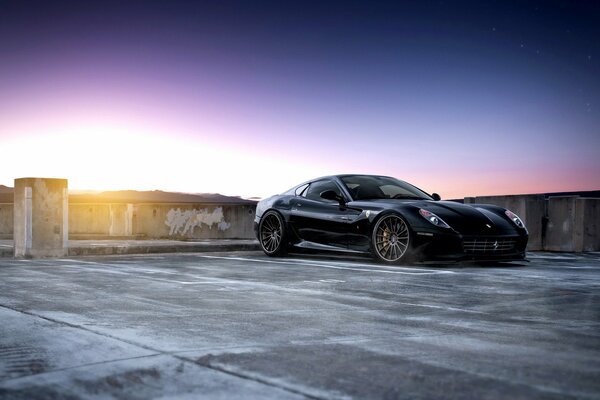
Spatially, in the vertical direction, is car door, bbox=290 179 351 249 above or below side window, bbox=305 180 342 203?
below

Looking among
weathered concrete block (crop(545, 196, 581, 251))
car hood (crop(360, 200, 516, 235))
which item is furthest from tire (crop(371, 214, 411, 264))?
weathered concrete block (crop(545, 196, 581, 251))

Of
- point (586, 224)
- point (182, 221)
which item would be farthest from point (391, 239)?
point (182, 221)

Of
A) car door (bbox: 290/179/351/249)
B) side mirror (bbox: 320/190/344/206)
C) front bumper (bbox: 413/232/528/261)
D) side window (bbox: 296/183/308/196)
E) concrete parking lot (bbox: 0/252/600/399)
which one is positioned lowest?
concrete parking lot (bbox: 0/252/600/399)

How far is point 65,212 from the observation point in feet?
41.4

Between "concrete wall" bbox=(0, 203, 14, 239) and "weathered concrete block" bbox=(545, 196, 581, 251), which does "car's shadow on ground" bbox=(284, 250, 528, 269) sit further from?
"concrete wall" bbox=(0, 203, 14, 239)

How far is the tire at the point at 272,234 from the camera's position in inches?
469

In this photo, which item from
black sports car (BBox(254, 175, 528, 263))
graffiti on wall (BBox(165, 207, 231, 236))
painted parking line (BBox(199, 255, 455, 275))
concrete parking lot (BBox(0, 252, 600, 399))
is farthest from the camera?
graffiti on wall (BBox(165, 207, 231, 236))

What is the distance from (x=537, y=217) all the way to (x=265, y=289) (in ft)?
26.6

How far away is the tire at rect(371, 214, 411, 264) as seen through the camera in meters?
9.91

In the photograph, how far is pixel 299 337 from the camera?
4.30 metres

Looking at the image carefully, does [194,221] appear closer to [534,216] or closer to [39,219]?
[39,219]

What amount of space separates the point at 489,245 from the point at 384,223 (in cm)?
144

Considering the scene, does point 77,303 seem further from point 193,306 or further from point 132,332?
point 132,332

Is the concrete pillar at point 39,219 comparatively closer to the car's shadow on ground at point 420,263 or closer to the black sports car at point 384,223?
the black sports car at point 384,223
